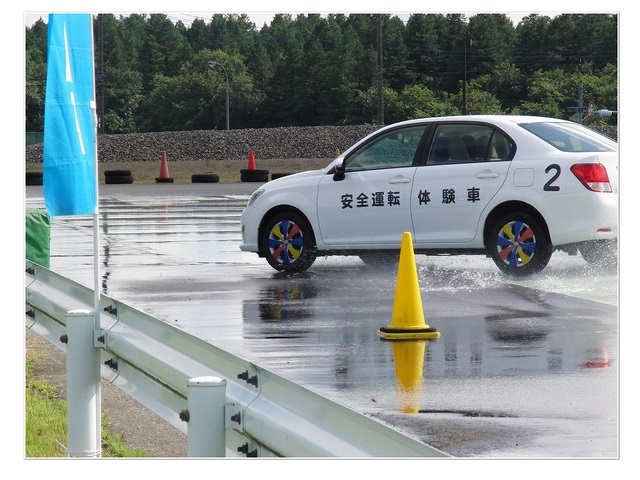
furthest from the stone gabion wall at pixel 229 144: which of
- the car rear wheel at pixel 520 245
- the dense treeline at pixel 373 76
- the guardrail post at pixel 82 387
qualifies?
the guardrail post at pixel 82 387

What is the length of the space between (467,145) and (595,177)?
4.67 ft

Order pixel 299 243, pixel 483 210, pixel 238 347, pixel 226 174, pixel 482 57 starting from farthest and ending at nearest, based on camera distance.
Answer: pixel 482 57 → pixel 226 174 → pixel 299 243 → pixel 483 210 → pixel 238 347

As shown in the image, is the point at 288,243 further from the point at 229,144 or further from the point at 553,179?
the point at 229,144

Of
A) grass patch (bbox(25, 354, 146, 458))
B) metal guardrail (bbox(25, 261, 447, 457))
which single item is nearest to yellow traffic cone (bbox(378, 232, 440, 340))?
grass patch (bbox(25, 354, 146, 458))

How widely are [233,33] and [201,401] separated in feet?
296

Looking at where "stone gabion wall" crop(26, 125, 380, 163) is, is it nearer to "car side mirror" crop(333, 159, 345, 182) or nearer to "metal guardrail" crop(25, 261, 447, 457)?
"car side mirror" crop(333, 159, 345, 182)

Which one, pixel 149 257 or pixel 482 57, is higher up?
pixel 482 57

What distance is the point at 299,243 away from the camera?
1339 cm

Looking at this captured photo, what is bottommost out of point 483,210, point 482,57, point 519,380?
point 519,380

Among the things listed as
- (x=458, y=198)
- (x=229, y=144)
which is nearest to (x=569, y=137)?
(x=458, y=198)

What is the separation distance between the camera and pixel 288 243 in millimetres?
13469
